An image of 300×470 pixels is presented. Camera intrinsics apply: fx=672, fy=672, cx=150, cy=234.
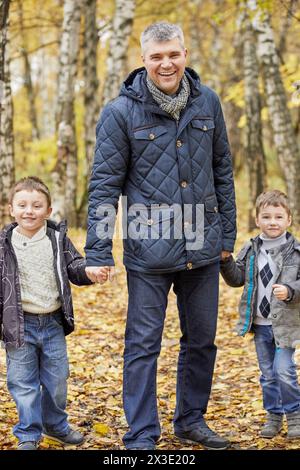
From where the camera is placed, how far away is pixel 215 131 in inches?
178

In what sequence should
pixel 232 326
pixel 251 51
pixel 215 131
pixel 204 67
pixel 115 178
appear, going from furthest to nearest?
pixel 204 67 < pixel 251 51 < pixel 232 326 < pixel 215 131 < pixel 115 178

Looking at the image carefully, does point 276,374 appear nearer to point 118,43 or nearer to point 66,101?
point 118,43

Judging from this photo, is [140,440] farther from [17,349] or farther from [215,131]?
[215,131]

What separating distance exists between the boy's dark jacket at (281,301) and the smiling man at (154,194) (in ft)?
1.20

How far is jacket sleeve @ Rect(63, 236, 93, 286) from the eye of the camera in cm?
435

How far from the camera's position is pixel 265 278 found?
4.71 metres

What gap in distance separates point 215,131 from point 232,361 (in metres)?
3.09

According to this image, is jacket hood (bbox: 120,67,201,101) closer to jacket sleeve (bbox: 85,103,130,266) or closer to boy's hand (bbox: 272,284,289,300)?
jacket sleeve (bbox: 85,103,130,266)

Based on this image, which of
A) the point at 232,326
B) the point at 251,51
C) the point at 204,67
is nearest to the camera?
the point at 232,326

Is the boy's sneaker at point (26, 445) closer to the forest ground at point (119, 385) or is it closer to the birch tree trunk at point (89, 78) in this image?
the forest ground at point (119, 385)

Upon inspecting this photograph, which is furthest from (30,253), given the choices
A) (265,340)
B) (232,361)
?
(232,361)

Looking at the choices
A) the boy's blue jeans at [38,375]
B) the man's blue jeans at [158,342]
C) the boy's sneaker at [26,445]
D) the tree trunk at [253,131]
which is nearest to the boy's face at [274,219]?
the man's blue jeans at [158,342]
